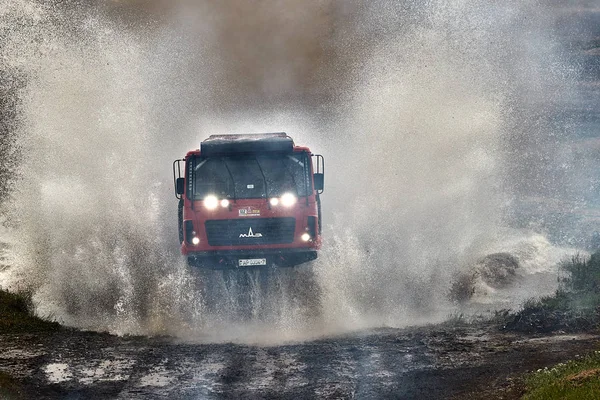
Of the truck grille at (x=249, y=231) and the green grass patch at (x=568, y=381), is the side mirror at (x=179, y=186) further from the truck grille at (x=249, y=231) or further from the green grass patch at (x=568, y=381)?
the green grass patch at (x=568, y=381)

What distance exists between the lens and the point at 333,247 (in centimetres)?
1784

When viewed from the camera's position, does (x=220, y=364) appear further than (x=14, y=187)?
No

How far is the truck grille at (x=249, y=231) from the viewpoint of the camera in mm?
15414

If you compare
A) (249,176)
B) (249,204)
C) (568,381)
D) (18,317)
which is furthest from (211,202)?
(568,381)

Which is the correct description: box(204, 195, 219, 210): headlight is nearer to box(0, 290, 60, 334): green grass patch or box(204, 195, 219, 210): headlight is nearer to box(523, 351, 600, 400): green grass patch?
box(0, 290, 60, 334): green grass patch

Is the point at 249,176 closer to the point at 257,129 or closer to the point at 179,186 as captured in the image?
the point at 179,186

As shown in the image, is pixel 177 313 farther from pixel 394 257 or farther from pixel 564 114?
pixel 564 114

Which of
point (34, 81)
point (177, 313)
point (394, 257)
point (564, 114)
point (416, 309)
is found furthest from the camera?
point (564, 114)

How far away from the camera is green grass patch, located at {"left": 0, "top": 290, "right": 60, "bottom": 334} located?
15.0 m

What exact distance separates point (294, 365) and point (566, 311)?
547 centimetres

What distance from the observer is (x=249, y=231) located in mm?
15422

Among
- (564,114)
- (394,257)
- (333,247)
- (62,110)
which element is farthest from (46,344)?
(564,114)

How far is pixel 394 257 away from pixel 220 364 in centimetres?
736

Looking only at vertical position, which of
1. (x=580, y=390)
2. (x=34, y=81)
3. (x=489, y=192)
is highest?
(x=34, y=81)
